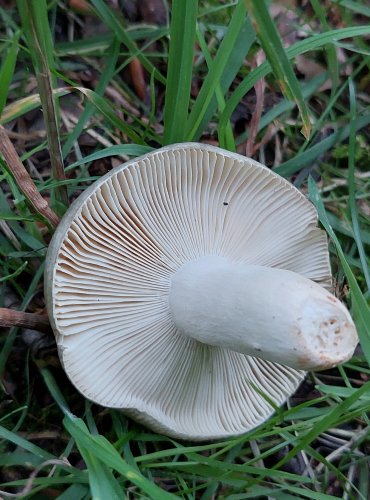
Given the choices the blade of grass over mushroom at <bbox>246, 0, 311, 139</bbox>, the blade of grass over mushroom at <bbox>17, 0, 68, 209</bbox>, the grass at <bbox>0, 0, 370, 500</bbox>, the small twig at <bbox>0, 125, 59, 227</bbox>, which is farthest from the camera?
the grass at <bbox>0, 0, 370, 500</bbox>

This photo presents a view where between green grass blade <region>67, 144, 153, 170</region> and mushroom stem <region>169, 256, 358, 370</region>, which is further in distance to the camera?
green grass blade <region>67, 144, 153, 170</region>

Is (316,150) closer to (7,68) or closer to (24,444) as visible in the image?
(7,68)

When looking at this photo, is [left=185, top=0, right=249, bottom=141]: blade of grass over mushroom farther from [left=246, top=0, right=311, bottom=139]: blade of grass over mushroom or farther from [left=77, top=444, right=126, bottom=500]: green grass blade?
[left=77, top=444, right=126, bottom=500]: green grass blade

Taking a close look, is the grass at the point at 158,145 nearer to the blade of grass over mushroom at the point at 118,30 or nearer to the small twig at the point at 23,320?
the blade of grass over mushroom at the point at 118,30

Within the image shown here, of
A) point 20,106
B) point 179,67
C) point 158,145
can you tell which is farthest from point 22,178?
point 158,145

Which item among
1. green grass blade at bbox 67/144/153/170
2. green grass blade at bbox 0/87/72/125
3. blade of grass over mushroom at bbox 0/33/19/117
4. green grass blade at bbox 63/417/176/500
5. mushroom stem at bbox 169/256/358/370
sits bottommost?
green grass blade at bbox 63/417/176/500

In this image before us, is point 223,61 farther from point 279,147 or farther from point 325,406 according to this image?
point 325,406

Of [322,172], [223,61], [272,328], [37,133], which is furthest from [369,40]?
[272,328]

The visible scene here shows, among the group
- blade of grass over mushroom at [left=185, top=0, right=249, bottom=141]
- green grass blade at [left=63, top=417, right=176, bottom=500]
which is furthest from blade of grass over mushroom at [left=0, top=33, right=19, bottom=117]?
green grass blade at [left=63, top=417, right=176, bottom=500]
